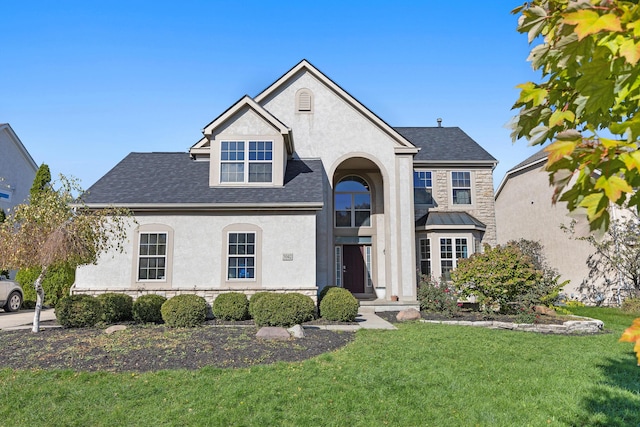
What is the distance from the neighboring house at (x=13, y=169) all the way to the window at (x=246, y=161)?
A: 1681cm

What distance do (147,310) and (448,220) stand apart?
41.3ft

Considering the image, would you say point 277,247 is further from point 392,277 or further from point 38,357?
point 38,357

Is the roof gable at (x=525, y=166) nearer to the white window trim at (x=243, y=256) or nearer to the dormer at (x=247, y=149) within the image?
the dormer at (x=247, y=149)

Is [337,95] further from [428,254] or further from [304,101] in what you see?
[428,254]

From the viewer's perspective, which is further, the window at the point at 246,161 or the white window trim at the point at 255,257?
the window at the point at 246,161

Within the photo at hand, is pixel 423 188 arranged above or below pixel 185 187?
above

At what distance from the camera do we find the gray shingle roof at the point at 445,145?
20.0 meters

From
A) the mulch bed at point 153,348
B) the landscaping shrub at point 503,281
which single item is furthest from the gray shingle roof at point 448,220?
the mulch bed at point 153,348

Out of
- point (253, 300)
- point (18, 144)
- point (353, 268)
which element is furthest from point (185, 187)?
point (18, 144)

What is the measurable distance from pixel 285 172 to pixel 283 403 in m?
11.1

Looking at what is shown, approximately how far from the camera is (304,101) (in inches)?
673

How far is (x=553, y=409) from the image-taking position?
5.51 meters

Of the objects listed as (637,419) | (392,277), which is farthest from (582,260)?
(637,419)

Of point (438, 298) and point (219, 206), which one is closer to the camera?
point (219, 206)
